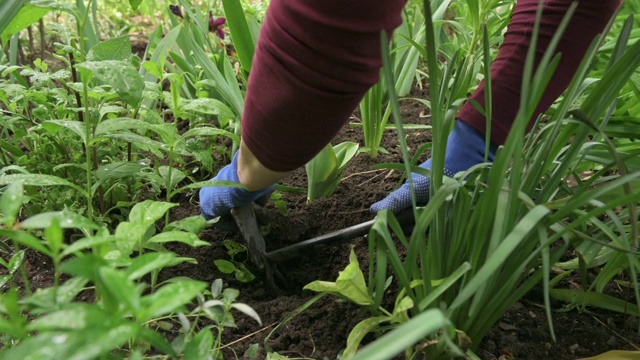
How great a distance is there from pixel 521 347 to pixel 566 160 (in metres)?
0.35

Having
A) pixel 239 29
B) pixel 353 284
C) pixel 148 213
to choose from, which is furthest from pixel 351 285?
pixel 239 29

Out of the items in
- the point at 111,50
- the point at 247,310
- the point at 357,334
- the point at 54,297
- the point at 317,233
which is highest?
the point at 111,50

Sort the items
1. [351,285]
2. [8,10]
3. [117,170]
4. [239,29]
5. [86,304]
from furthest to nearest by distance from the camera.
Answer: [239,29] → [117,170] → [8,10] → [351,285] → [86,304]

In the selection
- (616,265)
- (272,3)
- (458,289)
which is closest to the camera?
(272,3)

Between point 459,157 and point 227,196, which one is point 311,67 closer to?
point 227,196

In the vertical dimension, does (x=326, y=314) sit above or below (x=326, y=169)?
below

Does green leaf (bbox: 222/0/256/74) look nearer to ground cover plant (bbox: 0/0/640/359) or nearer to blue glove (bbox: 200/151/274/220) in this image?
ground cover plant (bbox: 0/0/640/359)

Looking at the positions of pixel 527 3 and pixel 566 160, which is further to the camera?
pixel 527 3

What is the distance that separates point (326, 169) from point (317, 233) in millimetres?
160

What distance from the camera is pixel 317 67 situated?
840 mm

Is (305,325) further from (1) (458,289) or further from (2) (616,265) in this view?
(2) (616,265)

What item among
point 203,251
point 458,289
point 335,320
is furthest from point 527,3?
point 203,251

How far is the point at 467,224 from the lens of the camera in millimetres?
933

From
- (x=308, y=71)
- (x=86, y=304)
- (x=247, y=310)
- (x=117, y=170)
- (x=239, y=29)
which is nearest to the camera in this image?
(x=86, y=304)
